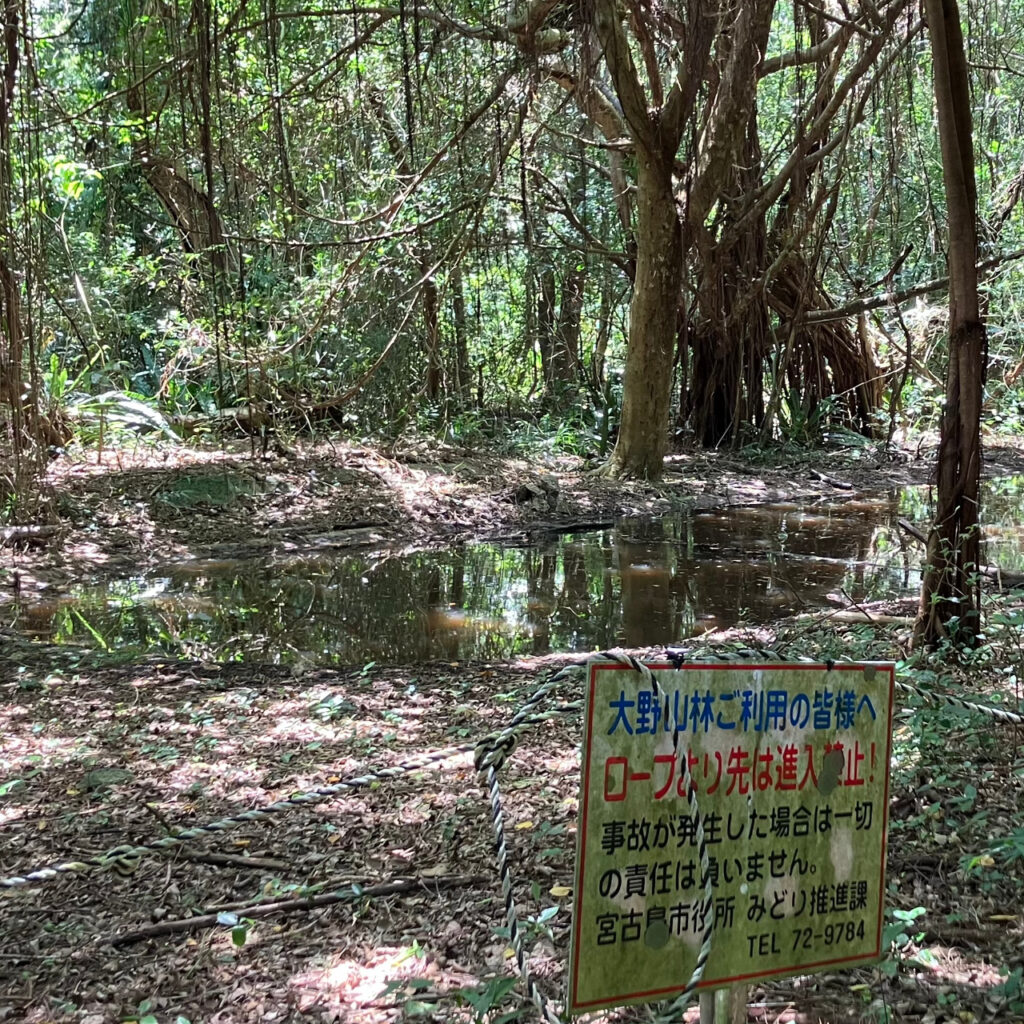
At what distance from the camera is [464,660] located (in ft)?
16.6

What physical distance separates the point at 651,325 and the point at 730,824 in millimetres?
9049

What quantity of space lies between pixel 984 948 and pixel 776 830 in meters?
1.12

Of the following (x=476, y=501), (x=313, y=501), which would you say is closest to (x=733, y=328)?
(x=476, y=501)

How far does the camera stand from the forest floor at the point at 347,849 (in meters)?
2.18

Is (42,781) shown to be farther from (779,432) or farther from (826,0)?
(779,432)

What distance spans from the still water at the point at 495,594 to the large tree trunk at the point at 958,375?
838mm

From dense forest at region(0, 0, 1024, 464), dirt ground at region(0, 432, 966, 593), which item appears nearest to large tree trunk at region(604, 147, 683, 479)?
dense forest at region(0, 0, 1024, 464)

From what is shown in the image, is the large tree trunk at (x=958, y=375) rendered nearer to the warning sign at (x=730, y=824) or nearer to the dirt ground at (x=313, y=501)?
the warning sign at (x=730, y=824)

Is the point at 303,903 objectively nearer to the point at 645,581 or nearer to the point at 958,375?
the point at 958,375

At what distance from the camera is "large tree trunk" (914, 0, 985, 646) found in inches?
156

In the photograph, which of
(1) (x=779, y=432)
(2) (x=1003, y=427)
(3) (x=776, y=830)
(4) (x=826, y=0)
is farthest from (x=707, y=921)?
(2) (x=1003, y=427)

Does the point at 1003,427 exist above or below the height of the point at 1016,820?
above

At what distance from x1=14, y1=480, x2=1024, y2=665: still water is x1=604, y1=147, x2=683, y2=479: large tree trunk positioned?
1872mm

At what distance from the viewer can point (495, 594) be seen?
262 inches
